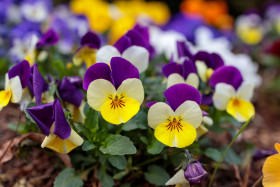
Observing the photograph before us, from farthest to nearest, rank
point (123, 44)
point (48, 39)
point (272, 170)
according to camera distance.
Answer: point (48, 39)
point (123, 44)
point (272, 170)

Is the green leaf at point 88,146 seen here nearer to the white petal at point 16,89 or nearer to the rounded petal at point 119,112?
the rounded petal at point 119,112

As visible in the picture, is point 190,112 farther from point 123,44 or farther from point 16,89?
point 16,89

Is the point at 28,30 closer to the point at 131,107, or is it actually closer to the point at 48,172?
the point at 48,172

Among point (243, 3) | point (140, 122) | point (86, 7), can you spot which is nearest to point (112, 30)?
point (86, 7)

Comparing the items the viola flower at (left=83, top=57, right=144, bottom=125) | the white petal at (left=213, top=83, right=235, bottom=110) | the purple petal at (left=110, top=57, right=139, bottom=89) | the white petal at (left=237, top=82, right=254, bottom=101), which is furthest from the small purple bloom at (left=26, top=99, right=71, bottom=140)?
the white petal at (left=237, top=82, right=254, bottom=101)

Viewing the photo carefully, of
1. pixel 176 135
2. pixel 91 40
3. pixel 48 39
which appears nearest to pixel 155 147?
pixel 176 135

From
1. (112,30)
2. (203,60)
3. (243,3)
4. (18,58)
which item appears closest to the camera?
(203,60)

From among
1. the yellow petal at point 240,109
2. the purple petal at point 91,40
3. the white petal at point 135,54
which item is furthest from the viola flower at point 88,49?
the yellow petal at point 240,109
